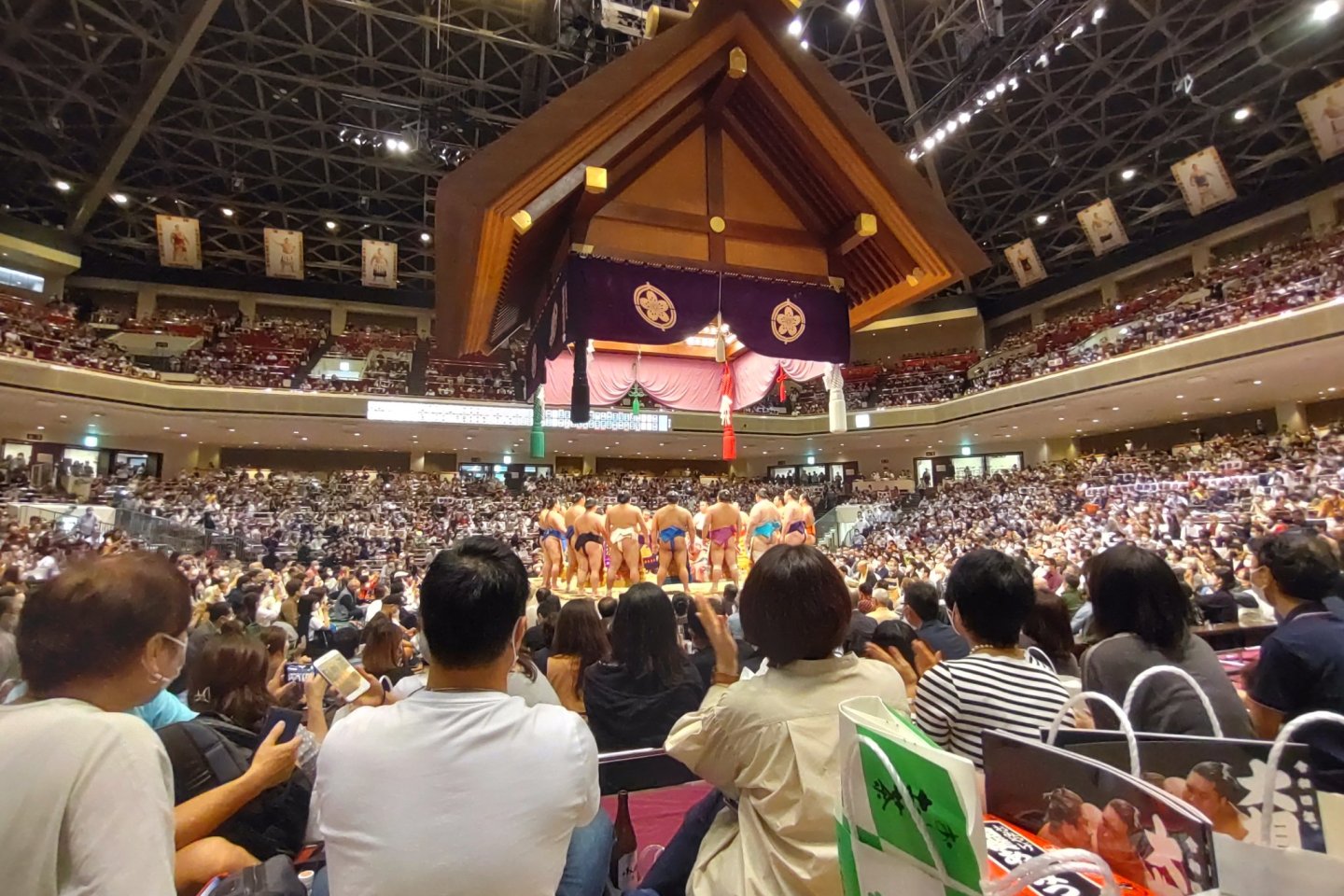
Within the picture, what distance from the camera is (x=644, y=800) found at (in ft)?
5.01

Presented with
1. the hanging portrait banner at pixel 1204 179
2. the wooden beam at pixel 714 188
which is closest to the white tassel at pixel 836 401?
the wooden beam at pixel 714 188

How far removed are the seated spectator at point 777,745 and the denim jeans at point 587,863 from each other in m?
0.09

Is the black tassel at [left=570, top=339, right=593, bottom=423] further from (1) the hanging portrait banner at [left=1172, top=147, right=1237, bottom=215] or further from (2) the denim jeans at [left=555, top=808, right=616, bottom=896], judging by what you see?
(1) the hanging portrait banner at [left=1172, top=147, right=1237, bottom=215]

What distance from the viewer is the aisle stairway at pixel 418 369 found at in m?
16.0

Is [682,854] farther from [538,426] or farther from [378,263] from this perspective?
[378,263]

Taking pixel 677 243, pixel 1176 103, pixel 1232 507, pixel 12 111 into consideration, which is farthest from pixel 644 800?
pixel 12 111

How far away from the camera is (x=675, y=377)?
5629 mm

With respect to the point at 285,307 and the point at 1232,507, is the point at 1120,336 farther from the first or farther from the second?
the point at 285,307

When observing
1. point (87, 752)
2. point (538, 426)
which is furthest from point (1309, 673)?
point (538, 426)

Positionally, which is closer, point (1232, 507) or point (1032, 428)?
point (1232, 507)

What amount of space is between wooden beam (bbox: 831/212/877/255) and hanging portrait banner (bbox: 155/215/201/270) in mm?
15902

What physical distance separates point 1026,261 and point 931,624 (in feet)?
Answer: 51.6

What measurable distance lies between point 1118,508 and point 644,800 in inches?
449

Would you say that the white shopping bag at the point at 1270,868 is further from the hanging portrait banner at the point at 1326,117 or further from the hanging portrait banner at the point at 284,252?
the hanging portrait banner at the point at 284,252
